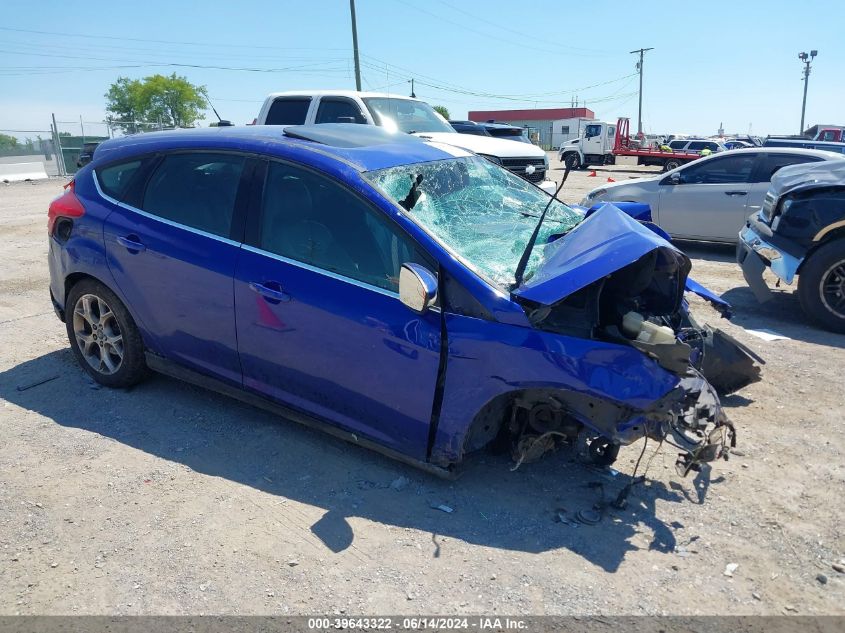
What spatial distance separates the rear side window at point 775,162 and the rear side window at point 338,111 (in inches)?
226

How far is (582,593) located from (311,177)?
247 centimetres

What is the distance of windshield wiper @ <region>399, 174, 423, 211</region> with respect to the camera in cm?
336

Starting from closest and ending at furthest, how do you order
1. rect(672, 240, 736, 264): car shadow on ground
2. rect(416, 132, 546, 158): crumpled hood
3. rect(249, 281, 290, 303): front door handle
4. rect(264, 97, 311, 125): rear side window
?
rect(249, 281, 290, 303): front door handle
rect(672, 240, 736, 264): car shadow on ground
rect(264, 97, 311, 125): rear side window
rect(416, 132, 546, 158): crumpled hood

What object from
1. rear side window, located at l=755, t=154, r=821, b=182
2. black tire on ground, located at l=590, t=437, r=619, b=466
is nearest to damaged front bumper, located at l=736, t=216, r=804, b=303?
rear side window, located at l=755, t=154, r=821, b=182

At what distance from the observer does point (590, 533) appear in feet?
9.80

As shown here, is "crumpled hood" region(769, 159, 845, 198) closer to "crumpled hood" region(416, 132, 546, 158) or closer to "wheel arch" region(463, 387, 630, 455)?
"crumpled hood" region(416, 132, 546, 158)

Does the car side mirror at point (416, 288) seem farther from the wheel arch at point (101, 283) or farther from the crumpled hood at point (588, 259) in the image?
the wheel arch at point (101, 283)

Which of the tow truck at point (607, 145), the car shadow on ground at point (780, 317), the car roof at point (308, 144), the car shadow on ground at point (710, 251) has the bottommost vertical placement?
the car shadow on ground at point (780, 317)

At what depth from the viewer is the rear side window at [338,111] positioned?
359 inches

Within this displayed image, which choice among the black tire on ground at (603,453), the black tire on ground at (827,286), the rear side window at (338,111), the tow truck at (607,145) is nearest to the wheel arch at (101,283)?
the black tire on ground at (603,453)

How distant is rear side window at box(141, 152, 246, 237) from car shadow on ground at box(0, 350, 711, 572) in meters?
1.24

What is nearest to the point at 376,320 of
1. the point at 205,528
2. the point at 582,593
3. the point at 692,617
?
the point at 205,528

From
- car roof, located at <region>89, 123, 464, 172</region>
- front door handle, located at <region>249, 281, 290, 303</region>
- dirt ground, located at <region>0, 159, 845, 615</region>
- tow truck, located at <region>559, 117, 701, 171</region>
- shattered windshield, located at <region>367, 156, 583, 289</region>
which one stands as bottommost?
dirt ground, located at <region>0, 159, 845, 615</region>

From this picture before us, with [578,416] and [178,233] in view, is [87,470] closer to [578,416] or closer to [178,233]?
[178,233]
